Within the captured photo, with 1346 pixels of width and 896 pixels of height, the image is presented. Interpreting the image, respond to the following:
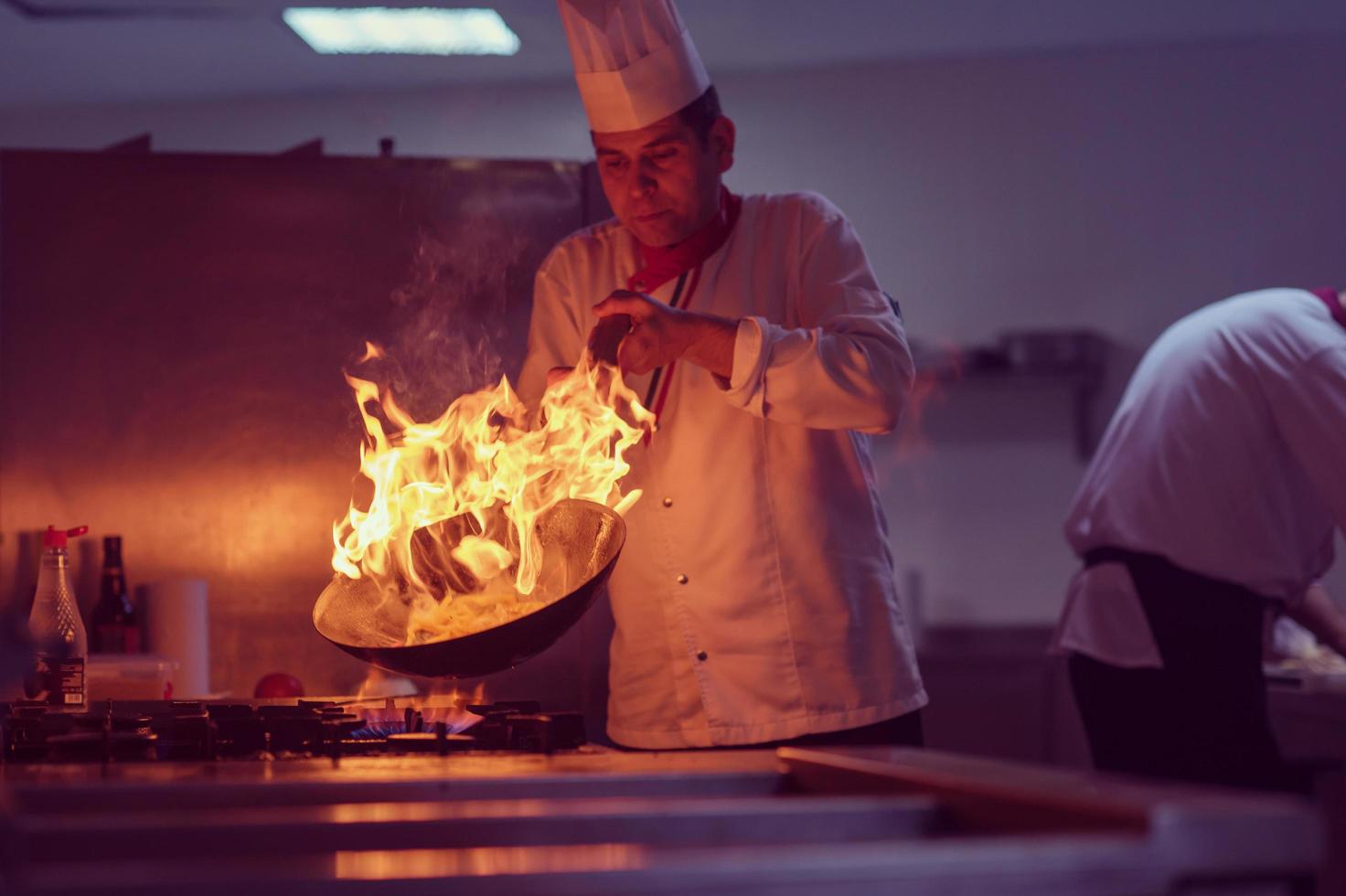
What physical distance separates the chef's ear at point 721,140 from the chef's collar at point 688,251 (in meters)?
0.04

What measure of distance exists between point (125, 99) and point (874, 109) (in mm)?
2797

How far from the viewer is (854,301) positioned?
1.77 metres

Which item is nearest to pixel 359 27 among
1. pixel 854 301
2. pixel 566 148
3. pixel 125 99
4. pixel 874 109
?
pixel 566 148

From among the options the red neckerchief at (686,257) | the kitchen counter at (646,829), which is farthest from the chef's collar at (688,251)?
the kitchen counter at (646,829)

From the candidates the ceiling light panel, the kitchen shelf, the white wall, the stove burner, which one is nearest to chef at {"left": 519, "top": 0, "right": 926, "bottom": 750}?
the stove burner

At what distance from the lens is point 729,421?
1837mm

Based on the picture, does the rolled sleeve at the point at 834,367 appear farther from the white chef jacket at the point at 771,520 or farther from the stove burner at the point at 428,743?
the stove burner at the point at 428,743

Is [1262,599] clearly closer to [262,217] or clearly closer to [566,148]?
[262,217]

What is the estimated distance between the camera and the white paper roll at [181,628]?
2.37 metres

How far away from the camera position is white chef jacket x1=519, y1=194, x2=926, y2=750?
5.55 feet

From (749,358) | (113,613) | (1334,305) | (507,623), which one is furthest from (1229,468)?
(113,613)

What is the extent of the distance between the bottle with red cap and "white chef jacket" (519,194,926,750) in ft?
2.36

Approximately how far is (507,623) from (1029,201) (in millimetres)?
3921

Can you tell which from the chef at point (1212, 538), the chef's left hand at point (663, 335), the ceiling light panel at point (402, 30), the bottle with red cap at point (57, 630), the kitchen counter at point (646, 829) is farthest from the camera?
the ceiling light panel at point (402, 30)
